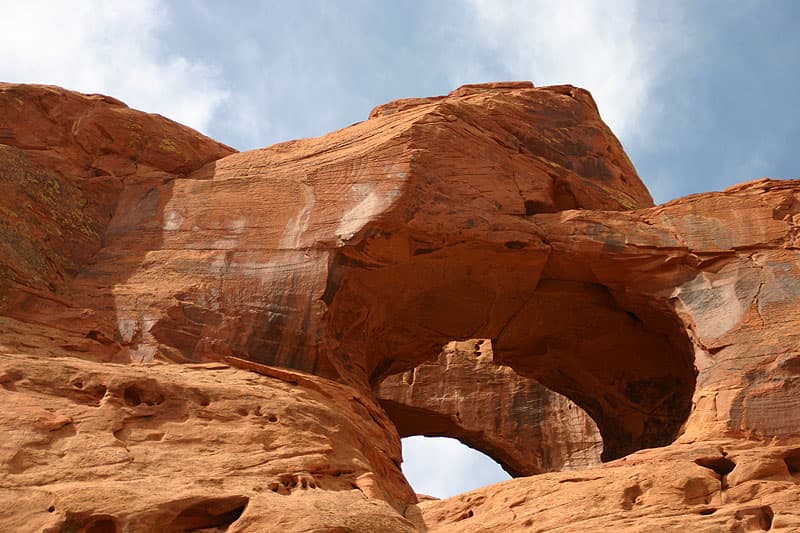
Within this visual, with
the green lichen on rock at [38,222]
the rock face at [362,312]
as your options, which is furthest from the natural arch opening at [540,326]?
→ the green lichen on rock at [38,222]

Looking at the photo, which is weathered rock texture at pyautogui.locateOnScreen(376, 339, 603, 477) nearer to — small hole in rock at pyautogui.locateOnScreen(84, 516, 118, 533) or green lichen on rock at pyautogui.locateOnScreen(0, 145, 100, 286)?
green lichen on rock at pyautogui.locateOnScreen(0, 145, 100, 286)

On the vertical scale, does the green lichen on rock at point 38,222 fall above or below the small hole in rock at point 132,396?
above

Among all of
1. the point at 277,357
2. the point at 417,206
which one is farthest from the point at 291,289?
the point at 417,206

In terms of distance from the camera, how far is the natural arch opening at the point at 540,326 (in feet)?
54.3

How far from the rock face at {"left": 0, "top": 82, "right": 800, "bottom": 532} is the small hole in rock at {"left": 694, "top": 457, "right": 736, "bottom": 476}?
0.13 ft

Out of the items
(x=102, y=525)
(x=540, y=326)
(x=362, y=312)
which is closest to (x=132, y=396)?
(x=102, y=525)

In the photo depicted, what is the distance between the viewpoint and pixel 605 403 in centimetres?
1953

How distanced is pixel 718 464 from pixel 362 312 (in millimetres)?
5822

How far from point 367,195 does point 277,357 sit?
2963 millimetres

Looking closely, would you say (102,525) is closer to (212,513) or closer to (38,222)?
(212,513)

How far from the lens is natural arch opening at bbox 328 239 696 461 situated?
1655 centimetres

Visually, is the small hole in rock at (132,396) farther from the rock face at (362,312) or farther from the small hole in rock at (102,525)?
the small hole in rock at (102,525)

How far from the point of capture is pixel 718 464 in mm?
13086

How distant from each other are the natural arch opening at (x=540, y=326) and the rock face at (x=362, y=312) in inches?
2.1
